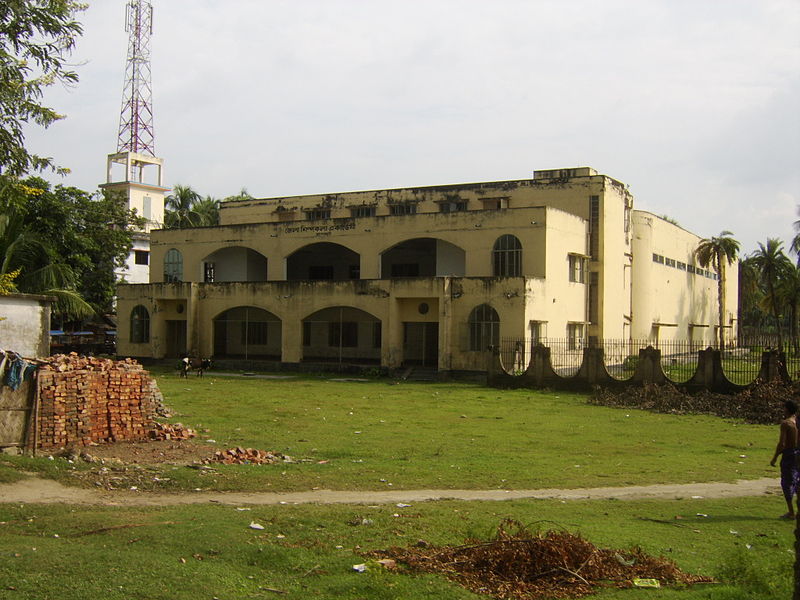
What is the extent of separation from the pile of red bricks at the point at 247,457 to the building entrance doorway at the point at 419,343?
2499 centimetres

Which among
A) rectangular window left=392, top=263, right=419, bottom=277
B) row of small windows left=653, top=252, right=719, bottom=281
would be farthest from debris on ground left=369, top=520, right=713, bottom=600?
row of small windows left=653, top=252, right=719, bottom=281

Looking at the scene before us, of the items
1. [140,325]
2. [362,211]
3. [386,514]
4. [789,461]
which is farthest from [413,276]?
[386,514]

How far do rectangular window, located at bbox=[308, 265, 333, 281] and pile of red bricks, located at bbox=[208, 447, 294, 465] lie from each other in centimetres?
3150

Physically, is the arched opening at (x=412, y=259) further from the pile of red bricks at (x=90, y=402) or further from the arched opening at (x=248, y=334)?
the pile of red bricks at (x=90, y=402)

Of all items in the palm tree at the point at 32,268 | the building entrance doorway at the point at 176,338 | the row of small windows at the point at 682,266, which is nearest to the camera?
the palm tree at the point at 32,268

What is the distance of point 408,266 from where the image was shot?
43094 mm

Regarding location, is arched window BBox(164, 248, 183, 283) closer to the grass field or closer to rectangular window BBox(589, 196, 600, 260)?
rectangular window BBox(589, 196, 600, 260)

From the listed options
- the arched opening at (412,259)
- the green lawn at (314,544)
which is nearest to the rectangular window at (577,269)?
the arched opening at (412,259)

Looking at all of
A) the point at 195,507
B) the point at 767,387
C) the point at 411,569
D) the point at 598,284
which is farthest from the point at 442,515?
the point at 598,284

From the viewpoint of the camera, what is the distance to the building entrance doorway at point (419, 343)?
39.8m

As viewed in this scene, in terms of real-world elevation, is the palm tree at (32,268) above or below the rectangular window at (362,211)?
below

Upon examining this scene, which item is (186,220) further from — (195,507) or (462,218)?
(195,507)

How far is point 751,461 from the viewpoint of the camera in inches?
621

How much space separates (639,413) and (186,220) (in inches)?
1795
